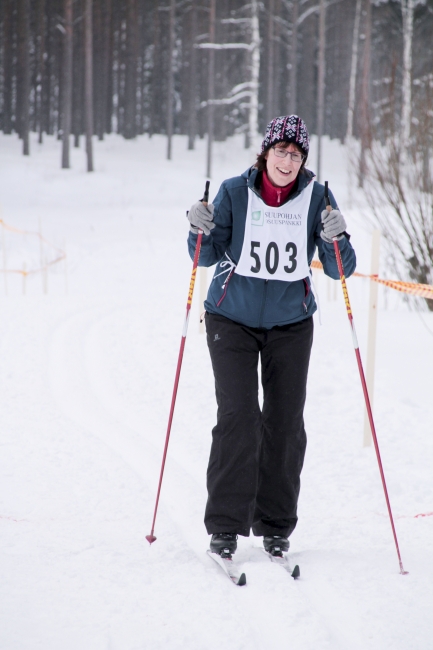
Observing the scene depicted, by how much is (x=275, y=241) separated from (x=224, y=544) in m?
1.38

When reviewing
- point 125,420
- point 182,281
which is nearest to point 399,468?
point 125,420

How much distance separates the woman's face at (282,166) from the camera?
280cm

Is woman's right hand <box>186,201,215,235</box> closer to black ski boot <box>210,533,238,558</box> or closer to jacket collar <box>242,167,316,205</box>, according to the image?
jacket collar <box>242,167,316,205</box>

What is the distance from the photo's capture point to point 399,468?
4.14m

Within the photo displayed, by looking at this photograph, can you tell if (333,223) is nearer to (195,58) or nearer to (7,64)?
(195,58)

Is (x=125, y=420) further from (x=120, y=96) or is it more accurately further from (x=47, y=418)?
(x=120, y=96)

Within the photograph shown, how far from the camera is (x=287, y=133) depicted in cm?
282

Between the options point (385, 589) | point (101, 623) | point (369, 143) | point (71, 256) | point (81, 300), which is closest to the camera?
point (101, 623)

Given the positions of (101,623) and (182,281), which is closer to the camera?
(101,623)

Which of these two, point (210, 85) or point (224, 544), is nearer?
point (224, 544)

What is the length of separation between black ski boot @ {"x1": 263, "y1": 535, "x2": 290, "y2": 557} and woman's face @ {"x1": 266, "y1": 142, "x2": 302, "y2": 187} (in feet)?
5.37

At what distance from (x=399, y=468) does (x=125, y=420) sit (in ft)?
7.07

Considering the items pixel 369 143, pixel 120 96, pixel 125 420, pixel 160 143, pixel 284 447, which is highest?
pixel 120 96

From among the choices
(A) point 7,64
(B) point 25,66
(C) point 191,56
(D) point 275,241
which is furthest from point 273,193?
(A) point 7,64
